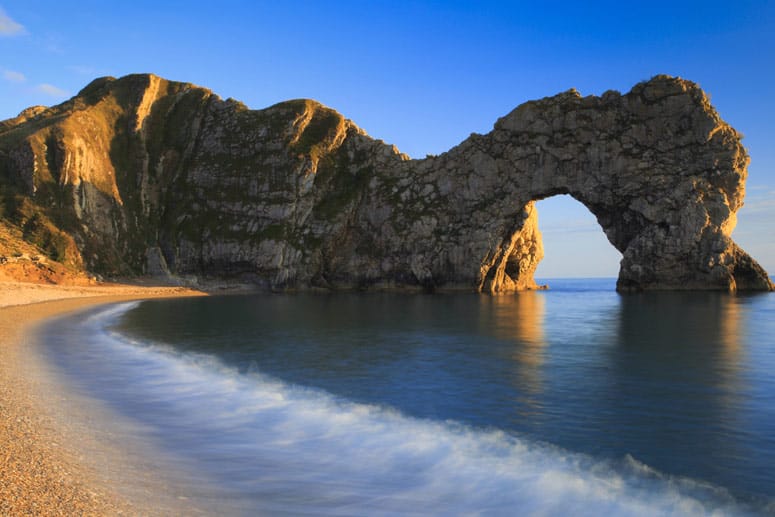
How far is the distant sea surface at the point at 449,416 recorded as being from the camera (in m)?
9.54

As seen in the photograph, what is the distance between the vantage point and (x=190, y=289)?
84812 millimetres

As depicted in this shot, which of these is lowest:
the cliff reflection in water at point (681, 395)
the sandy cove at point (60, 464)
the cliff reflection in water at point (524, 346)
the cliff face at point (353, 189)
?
the cliff reflection in water at point (524, 346)

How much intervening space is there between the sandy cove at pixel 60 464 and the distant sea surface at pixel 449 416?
38.3 inches

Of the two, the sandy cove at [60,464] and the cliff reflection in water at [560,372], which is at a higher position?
the sandy cove at [60,464]

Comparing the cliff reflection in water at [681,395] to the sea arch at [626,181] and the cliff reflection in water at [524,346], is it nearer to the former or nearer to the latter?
the cliff reflection in water at [524,346]

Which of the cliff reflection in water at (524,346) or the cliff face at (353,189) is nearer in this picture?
the cliff reflection in water at (524,346)

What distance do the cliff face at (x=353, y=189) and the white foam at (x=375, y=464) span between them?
72.3m

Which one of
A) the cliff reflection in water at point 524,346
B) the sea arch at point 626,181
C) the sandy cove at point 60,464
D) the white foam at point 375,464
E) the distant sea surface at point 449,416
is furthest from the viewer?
the sea arch at point 626,181

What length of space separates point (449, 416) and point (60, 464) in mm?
9870

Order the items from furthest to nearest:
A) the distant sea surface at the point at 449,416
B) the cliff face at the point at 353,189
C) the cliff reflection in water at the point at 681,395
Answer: the cliff face at the point at 353,189, the cliff reflection in water at the point at 681,395, the distant sea surface at the point at 449,416

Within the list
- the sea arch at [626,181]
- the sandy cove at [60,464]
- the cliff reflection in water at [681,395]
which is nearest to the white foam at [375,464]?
the sandy cove at [60,464]

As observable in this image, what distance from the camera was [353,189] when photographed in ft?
322

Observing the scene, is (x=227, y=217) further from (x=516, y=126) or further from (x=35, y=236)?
(x=516, y=126)

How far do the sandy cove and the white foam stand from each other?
3.91ft
